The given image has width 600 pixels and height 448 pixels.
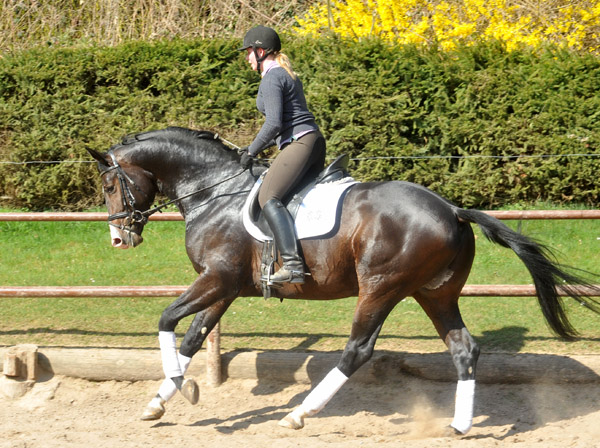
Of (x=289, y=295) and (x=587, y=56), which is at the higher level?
(x=587, y=56)

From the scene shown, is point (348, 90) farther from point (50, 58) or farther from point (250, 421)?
point (250, 421)

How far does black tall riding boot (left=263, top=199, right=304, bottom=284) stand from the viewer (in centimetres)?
474

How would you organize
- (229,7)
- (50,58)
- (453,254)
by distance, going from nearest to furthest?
(453,254)
(50,58)
(229,7)

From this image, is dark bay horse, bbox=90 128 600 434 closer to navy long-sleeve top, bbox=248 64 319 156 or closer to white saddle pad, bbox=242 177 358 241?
white saddle pad, bbox=242 177 358 241

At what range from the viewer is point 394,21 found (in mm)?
10727

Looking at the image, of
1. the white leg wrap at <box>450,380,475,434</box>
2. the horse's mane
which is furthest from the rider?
the white leg wrap at <box>450,380,475,434</box>

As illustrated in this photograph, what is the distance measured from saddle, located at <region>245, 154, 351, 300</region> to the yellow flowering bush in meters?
5.76

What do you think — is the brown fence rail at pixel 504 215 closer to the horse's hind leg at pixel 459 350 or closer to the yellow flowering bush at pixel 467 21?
the horse's hind leg at pixel 459 350

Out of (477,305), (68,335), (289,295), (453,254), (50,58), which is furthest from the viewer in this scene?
(50,58)

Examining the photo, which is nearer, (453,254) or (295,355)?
(453,254)

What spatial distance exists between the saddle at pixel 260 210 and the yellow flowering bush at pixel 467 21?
576 cm

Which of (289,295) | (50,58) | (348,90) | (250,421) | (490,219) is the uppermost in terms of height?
(50,58)

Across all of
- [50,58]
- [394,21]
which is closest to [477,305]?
[394,21]

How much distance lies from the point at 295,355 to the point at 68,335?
2167 mm
